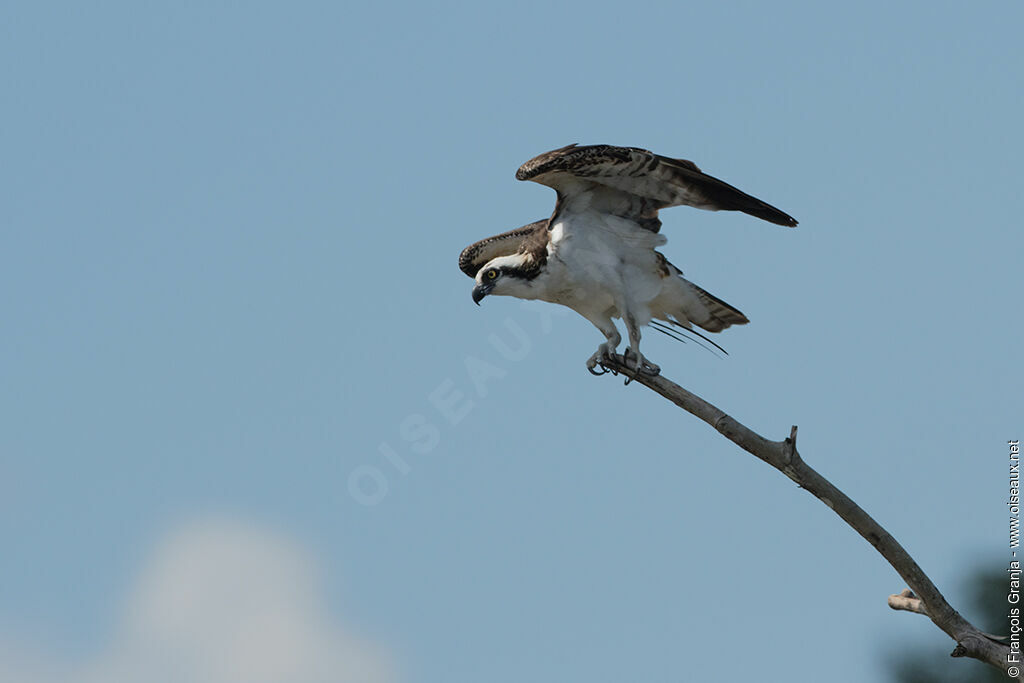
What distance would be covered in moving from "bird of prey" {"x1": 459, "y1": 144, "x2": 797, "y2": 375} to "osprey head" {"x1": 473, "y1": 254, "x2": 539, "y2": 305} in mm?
11

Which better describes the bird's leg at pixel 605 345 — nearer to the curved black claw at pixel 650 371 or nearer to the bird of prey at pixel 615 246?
the bird of prey at pixel 615 246

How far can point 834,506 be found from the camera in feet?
30.4

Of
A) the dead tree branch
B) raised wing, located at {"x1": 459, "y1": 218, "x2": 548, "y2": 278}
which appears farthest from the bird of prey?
the dead tree branch

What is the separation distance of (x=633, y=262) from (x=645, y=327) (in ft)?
2.19

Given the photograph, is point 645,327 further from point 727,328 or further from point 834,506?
point 834,506

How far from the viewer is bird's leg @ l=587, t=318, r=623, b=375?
39.5 ft

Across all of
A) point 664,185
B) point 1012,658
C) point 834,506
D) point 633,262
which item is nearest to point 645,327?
point 633,262

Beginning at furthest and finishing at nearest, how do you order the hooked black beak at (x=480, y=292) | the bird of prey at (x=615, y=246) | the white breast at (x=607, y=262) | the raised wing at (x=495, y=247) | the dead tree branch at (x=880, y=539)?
the raised wing at (x=495, y=247)
the hooked black beak at (x=480, y=292)
the white breast at (x=607, y=262)
the bird of prey at (x=615, y=246)
the dead tree branch at (x=880, y=539)

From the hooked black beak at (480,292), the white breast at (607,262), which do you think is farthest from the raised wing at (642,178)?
the hooked black beak at (480,292)

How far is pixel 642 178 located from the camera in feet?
37.7

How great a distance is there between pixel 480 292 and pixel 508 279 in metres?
0.50

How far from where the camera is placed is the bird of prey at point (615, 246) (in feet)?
36.8

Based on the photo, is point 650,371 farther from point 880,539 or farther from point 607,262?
point 880,539

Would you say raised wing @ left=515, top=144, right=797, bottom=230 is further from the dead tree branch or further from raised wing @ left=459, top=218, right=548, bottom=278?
the dead tree branch
